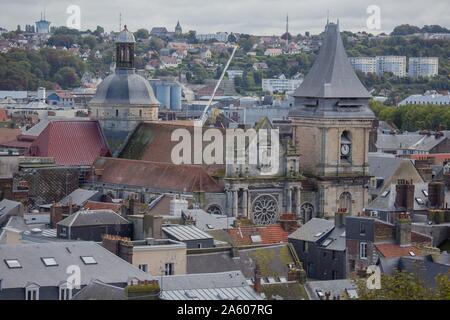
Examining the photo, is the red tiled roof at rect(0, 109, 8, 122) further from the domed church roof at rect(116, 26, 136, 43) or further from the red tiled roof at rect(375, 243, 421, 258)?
the red tiled roof at rect(375, 243, 421, 258)

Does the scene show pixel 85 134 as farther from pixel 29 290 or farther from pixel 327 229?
pixel 29 290

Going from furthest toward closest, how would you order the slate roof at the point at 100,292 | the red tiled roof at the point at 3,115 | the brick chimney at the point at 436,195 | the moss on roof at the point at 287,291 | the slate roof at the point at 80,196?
1. the red tiled roof at the point at 3,115
2. the slate roof at the point at 80,196
3. the brick chimney at the point at 436,195
4. the moss on roof at the point at 287,291
5. the slate roof at the point at 100,292

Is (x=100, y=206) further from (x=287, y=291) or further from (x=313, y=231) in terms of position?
(x=287, y=291)

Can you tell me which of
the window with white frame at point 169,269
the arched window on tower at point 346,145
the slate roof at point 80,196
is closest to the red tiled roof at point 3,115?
the arched window on tower at point 346,145

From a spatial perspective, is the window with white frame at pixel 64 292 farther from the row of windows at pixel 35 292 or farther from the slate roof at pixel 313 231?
the slate roof at pixel 313 231
